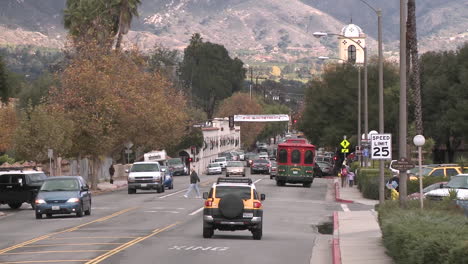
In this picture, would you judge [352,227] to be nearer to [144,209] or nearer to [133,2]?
[144,209]

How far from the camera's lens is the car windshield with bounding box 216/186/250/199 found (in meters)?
27.3

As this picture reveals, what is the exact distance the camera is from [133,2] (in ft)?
279

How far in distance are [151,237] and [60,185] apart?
11.0 m

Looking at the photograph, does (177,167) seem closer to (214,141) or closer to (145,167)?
(145,167)

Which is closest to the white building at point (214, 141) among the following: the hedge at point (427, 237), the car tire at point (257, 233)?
the car tire at point (257, 233)

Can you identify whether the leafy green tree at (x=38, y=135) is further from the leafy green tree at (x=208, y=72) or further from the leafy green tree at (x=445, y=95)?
the leafy green tree at (x=208, y=72)

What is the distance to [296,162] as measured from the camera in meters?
67.7

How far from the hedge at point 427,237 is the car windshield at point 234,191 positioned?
665cm

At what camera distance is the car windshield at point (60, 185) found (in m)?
37.2

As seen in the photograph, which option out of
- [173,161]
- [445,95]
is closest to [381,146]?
[445,95]

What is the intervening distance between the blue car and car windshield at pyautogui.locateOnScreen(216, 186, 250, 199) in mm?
10969

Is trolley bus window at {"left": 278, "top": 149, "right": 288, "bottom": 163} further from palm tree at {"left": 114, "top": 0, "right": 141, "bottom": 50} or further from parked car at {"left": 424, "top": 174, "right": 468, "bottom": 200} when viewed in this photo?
parked car at {"left": 424, "top": 174, "right": 468, "bottom": 200}

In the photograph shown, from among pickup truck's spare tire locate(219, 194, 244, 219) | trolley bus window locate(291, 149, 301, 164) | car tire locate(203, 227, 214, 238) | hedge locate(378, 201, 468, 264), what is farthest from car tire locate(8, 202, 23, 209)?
hedge locate(378, 201, 468, 264)

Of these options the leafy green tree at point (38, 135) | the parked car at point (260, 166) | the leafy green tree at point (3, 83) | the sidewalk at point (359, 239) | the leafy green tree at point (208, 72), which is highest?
the leafy green tree at point (208, 72)
